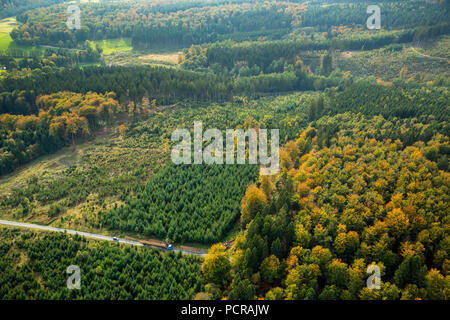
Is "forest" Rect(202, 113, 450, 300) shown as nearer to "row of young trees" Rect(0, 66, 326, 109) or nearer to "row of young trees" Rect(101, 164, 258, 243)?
"row of young trees" Rect(101, 164, 258, 243)

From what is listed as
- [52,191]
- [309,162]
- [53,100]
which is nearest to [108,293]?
[52,191]

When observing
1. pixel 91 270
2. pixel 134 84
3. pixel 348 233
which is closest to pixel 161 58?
pixel 134 84

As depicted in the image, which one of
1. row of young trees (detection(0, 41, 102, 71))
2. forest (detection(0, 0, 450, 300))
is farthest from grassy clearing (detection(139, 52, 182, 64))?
forest (detection(0, 0, 450, 300))

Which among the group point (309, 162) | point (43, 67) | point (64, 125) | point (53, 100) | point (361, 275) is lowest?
point (361, 275)

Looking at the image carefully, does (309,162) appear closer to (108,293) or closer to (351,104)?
(351,104)

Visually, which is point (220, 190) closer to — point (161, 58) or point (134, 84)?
point (134, 84)

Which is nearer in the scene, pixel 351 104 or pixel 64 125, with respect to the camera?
pixel 64 125

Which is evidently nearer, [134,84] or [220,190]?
[220,190]
